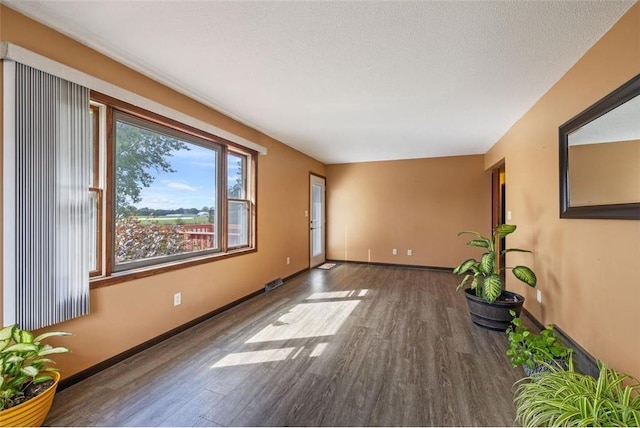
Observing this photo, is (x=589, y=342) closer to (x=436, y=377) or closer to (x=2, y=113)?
(x=436, y=377)

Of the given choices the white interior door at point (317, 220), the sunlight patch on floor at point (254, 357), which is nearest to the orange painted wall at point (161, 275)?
the sunlight patch on floor at point (254, 357)

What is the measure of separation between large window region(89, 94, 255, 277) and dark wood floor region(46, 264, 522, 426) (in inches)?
33.6

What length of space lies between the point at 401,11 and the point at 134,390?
117 inches

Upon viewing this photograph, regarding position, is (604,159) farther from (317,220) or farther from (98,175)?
(317,220)

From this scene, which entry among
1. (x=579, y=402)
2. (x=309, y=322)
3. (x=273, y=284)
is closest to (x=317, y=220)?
(x=273, y=284)

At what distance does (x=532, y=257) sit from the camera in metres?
2.89

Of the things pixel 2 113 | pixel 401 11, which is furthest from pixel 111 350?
pixel 401 11

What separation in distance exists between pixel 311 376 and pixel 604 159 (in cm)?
251

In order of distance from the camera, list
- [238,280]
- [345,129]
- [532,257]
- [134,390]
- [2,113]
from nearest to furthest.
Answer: [2,113], [134,390], [532,257], [238,280], [345,129]

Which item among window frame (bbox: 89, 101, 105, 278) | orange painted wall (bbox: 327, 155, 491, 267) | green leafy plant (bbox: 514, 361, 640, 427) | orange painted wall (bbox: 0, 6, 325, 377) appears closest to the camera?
green leafy plant (bbox: 514, 361, 640, 427)

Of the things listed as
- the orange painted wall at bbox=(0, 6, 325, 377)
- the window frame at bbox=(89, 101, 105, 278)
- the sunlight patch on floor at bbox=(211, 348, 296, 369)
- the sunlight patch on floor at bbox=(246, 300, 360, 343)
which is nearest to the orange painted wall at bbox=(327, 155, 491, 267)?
the orange painted wall at bbox=(0, 6, 325, 377)

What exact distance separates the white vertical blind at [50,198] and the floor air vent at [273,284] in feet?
7.75

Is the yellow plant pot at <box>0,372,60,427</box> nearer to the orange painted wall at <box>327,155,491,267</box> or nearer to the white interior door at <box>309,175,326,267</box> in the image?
the white interior door at <box>309,175,326,267</box>

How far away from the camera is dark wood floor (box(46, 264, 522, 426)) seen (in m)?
1.59
